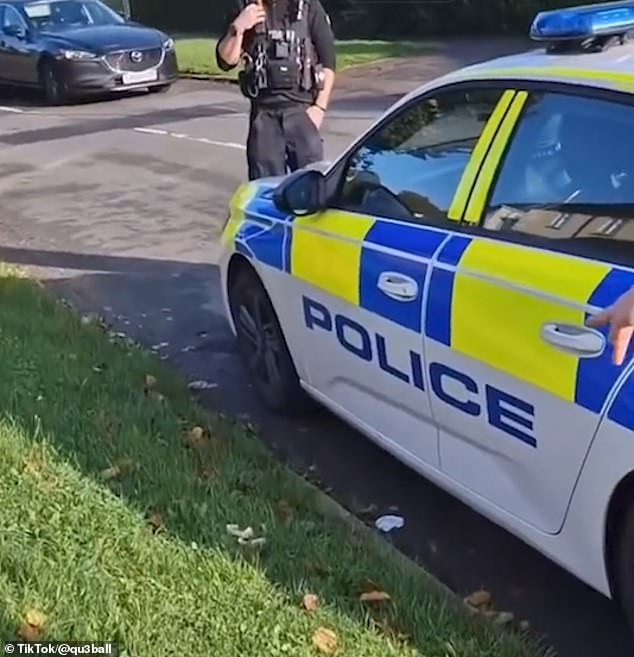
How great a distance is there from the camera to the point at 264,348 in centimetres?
567

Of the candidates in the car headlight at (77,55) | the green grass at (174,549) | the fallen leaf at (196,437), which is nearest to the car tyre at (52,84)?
the car headlight at (77,55)

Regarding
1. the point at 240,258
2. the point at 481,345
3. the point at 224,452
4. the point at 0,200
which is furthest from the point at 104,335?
the point at 0,200

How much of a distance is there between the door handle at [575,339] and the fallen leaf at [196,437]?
1940 millimetres

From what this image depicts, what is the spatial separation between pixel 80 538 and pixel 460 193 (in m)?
1.55

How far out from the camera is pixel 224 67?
6.69 meters

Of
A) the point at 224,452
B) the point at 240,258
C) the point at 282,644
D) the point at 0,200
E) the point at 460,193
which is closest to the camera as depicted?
the point at 282,644

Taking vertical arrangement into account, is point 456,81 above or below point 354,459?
above

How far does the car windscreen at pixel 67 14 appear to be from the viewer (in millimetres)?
20203

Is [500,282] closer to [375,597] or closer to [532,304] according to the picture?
[532,304]

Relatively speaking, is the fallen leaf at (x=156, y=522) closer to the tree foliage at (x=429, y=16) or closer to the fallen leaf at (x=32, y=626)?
the fallen leaf at (x=32, y=626)

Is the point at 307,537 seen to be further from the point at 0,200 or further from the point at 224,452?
the point at 0,200

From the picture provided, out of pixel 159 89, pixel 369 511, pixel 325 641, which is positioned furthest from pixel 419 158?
pixel 159 89

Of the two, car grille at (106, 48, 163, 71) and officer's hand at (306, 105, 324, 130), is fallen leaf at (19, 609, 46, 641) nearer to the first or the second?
officer's hand at (306, 105, 324, 130)

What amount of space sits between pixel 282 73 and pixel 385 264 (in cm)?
282
